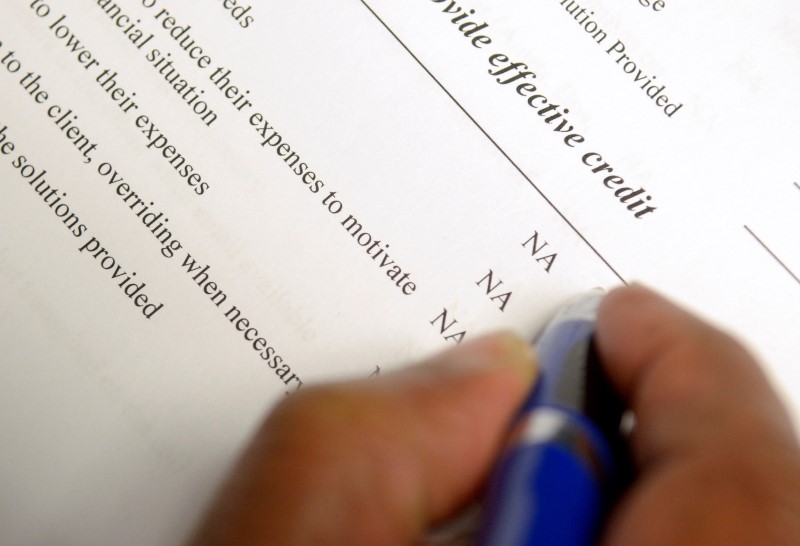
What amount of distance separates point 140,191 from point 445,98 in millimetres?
220

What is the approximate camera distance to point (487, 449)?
369mm

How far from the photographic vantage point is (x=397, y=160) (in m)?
0.49

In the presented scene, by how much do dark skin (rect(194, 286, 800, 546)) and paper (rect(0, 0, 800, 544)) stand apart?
0.08m

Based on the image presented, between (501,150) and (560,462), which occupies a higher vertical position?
(501,150)

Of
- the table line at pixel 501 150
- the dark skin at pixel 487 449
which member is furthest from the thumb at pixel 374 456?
the table line at pixel 501 150

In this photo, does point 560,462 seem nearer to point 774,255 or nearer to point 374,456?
point 374,456

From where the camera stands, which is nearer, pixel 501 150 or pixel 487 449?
pixel 487 449

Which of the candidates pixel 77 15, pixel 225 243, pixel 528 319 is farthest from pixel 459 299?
pixel 77 15

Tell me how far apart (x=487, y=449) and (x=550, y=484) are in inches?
1.8

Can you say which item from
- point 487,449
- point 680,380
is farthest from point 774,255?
point 487,449

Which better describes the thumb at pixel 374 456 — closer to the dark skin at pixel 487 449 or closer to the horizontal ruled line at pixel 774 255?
the dark skin at pixel 487 449

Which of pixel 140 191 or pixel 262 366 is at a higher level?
pixel 140 191

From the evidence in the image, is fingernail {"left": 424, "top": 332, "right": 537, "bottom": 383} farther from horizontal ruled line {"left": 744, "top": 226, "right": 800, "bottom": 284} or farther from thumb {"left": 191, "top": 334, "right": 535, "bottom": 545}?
horizontal ruled line {"left": 744, "top": 226, "right": 800, "bottom": 284}

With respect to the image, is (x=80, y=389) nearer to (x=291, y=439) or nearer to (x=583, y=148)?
(x=291, y=439)
